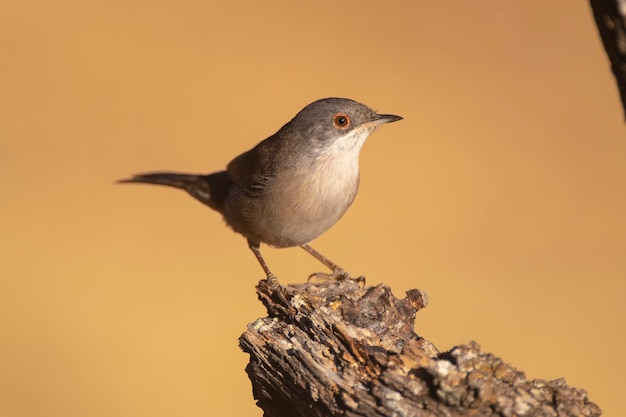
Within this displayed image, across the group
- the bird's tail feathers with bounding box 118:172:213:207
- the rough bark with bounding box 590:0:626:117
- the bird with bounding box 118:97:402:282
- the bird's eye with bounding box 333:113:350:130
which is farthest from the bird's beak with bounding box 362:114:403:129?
the rough bark with bounding box 590:0:626:117

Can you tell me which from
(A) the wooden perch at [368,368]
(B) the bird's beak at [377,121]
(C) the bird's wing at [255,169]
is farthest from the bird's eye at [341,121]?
(A) the wooden perch at [368,368]

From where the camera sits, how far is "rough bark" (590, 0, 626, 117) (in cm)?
265

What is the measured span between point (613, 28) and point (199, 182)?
15.1 ft

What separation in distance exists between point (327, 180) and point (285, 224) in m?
Answer: 0.49

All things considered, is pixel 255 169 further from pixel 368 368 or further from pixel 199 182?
pixel 368 368

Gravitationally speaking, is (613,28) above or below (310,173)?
below

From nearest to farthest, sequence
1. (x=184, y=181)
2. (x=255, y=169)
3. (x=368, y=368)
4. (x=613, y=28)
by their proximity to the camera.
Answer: (x=613, y=28) < (x=368, y=368) < (x=255, y=169) < (x=184, y=181)

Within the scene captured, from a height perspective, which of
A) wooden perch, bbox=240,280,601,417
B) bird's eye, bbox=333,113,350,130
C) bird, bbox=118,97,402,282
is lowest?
wooden perch, bbox=240,280,601,417

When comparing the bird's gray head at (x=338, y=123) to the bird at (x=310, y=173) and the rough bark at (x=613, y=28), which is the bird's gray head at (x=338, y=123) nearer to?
the bird at (x=310, y=173)

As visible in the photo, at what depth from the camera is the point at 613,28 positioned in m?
2.70

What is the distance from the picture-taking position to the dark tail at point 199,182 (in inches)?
250

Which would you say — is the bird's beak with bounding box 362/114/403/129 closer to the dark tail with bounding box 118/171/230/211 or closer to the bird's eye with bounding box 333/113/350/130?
the bird's eye with bounding box 333/113/350/130

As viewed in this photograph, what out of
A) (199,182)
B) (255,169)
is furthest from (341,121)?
(199,182)

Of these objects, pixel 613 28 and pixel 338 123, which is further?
pixel 338 123
